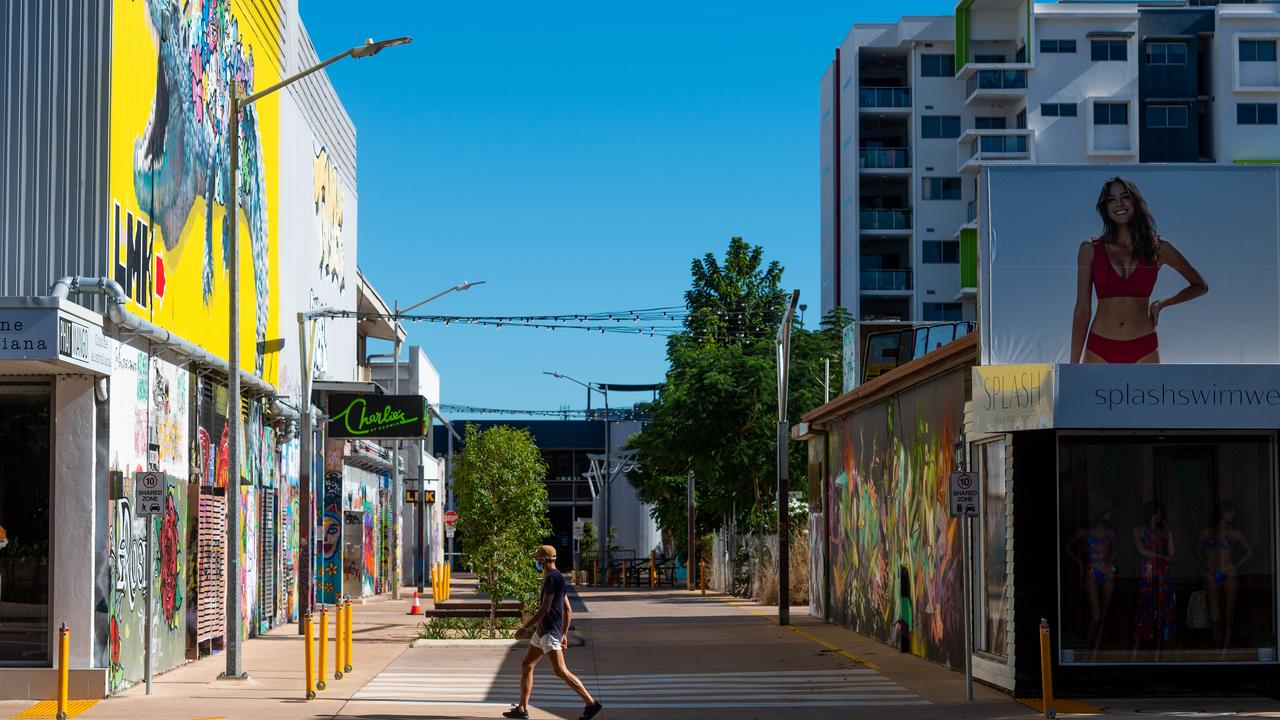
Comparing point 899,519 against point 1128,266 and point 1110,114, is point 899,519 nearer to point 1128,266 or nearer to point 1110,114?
point 1128,266

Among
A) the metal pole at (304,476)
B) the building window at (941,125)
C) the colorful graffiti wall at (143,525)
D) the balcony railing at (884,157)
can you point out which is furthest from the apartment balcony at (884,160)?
the colorful graffiti wall at (143,525)

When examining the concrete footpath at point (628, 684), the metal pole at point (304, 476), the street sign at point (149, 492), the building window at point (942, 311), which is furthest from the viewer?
the building window at point (942, 311)

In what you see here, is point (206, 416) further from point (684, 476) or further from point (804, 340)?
point (684, 476)

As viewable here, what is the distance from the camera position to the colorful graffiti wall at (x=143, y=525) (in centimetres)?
1897

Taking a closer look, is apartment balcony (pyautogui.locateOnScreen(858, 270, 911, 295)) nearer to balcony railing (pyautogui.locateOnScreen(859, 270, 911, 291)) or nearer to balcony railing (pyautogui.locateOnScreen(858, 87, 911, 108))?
balcony railing (pyautogui.locateOnScreen(859, 270, 911, 291))

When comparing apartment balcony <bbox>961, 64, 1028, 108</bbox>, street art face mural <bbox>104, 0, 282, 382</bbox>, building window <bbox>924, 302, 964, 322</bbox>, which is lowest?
street art face mural <bbox>104, 0, 282, 382</bbox>

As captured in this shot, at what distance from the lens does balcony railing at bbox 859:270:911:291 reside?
257ft

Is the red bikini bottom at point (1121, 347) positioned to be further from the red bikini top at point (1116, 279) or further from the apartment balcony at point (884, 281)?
the apartment balcony at point (884, 281)

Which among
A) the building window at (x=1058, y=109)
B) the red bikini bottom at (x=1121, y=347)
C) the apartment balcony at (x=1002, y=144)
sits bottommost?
the red bikini bottom at (x=1121, y=347)

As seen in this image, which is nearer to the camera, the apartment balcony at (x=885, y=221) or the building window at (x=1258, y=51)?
the building window at (x=1258, y=51)

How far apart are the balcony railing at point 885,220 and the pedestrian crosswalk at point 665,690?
58.0 meters

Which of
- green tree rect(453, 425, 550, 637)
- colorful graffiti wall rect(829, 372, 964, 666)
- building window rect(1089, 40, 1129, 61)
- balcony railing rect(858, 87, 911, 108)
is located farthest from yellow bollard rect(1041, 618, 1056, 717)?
balcony railing rect(858, 87, 911, 108)

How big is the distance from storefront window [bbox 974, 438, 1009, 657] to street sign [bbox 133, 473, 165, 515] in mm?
9609

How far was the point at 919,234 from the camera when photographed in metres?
78.2
